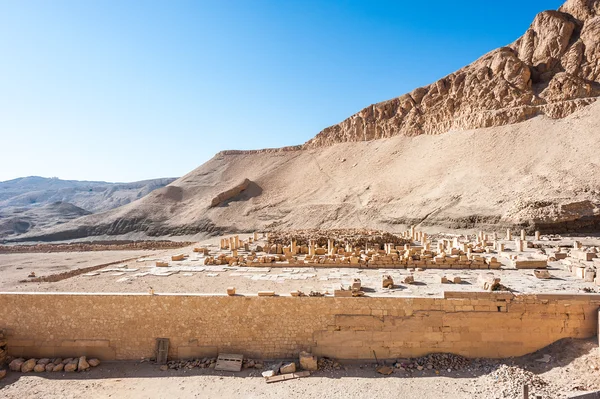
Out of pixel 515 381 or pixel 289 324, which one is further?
pixel 289 324

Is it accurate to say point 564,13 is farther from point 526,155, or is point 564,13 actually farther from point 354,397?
point 354,397

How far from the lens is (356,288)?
9172mm

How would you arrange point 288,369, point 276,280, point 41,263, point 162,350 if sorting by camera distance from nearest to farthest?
point 288,369 → point 162,350 → point 276,280 → point 41,263

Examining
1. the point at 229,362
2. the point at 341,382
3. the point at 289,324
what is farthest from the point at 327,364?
the point at 229,362

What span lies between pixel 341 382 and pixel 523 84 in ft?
141

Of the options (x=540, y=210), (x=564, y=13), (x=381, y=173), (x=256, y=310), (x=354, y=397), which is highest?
(x=564, y=13)

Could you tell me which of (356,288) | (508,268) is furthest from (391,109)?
(356,288)

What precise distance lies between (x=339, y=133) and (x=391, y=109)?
27.0 feet

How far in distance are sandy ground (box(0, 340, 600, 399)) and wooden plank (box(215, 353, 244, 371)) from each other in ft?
0.51

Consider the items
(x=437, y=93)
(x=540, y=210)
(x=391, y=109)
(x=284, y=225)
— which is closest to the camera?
(x=540, y=210)

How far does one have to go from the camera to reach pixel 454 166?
35.8 meters

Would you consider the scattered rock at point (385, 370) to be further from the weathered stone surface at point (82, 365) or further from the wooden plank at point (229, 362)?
the weathered stone surface at point (82, 365)

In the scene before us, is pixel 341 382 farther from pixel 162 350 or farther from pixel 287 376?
pixel 162 350

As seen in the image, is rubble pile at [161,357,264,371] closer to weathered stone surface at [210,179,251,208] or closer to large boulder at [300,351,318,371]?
large boulder at [300,351,318,371]
